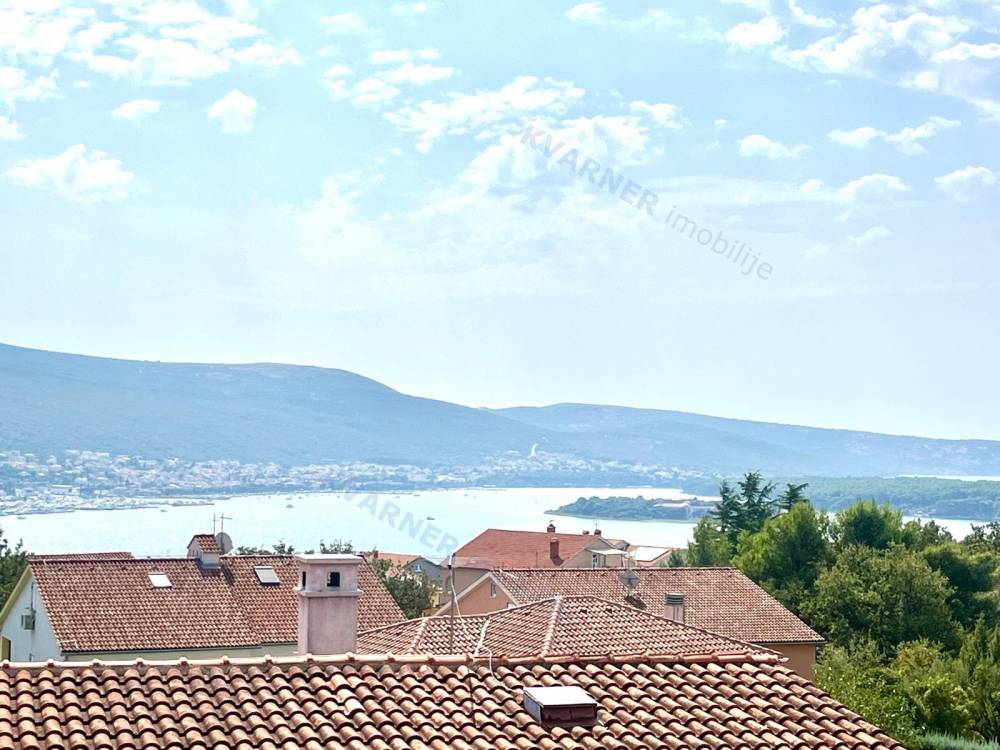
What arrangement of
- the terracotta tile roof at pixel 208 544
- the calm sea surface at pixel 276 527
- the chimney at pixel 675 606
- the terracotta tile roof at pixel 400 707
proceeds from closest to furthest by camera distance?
the terracotta tile roof at pixel 400 707
the terracotta tile roof at pixel 208 544
the chimney at pixel 675 606
the calm sea surface at pixel 276 527

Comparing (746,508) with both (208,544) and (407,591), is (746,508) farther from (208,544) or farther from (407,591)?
(208,544)

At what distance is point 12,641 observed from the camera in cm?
3000

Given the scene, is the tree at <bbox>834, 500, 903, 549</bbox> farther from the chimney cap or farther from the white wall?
the chimney cap

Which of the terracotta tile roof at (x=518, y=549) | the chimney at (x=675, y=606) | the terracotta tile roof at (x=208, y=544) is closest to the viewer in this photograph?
the terracotta tile roof at (x=208, y=544)

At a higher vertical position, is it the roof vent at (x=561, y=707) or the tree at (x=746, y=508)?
the roof vent at (x=561, y=707)

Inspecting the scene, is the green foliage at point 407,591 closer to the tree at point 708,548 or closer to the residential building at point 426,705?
the tree at point 708,548

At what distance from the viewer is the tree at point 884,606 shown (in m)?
47.8

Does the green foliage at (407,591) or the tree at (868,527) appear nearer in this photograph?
the green foliage at (407,591)

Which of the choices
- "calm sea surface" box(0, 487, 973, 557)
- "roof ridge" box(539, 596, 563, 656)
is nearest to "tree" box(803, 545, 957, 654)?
"roof ridge" box(539, 596, 563, 656)

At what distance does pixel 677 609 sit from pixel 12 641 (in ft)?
53.3

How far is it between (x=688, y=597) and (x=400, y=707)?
100 feet

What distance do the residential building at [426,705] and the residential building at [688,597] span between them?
25.8 meters

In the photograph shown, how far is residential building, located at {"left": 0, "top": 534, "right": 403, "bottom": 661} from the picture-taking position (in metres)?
26.7

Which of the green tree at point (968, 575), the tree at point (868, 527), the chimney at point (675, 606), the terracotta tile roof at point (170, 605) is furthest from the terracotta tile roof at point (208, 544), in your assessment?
the tree at point (868, 527)
